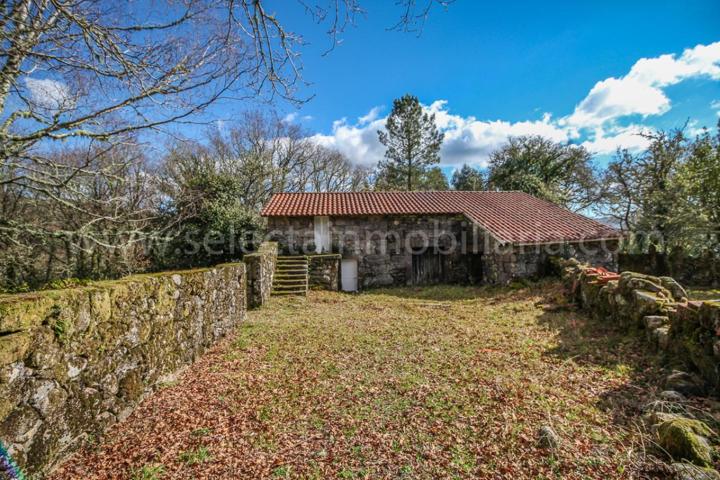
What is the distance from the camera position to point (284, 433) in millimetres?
3000

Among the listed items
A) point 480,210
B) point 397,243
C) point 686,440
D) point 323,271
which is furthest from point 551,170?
point 686,440

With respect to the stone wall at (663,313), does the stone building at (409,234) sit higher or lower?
higher

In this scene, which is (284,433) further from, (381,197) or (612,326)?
(381,197)

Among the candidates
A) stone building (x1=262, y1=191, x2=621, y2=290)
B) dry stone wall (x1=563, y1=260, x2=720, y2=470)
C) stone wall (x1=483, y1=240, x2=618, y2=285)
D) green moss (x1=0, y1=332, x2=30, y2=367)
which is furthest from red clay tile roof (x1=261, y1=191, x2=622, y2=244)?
green moss (x1=0, y1=332, x2=30, y2=367)

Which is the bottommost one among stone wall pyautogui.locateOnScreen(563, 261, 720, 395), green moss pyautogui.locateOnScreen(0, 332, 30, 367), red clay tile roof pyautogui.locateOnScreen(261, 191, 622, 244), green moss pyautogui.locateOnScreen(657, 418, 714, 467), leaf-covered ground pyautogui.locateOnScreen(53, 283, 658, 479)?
leaf-covered ground pyautogui.locateOnScreen(53, 283, 658, 479)

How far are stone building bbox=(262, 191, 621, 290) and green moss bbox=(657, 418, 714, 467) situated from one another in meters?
10.0

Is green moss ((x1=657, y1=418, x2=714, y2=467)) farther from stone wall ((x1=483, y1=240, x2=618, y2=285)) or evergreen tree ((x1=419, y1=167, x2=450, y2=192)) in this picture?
evergreen tree ((x1=419, y1=167, x2=450, y2=192))

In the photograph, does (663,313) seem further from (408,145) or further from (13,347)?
(408,145)

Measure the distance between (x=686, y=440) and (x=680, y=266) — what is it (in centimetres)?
1557

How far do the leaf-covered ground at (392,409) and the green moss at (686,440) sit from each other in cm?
23

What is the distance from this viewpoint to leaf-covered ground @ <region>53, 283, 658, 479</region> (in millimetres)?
2572

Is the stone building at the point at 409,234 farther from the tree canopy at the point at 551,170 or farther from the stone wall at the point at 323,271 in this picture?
the tree canopy at the point at 551,170

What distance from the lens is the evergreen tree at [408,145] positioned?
84.6 feet

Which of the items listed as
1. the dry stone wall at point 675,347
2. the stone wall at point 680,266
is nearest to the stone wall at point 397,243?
the dry stone wall at point 675,347
